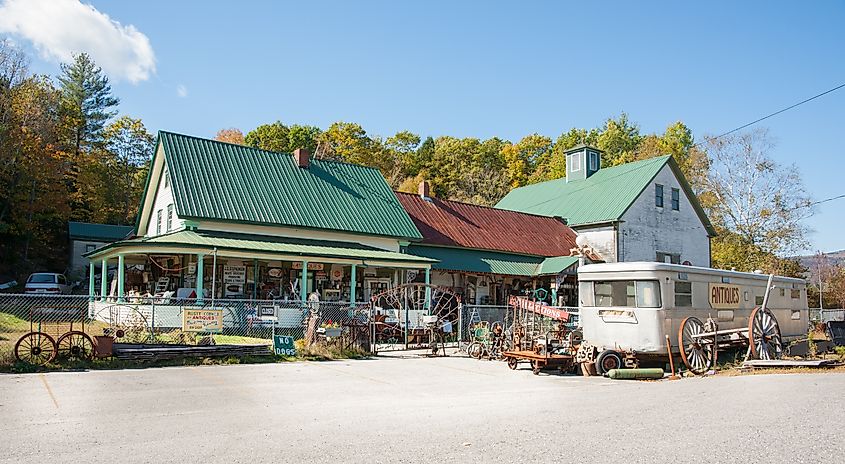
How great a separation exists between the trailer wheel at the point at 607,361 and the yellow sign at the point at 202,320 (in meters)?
→ 10.6

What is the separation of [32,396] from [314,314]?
1078 cm

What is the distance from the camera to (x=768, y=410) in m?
10.9

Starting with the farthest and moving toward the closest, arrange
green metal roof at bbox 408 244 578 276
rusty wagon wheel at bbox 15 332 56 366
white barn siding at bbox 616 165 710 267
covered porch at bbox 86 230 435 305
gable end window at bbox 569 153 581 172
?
1. gable end window at bbox 569 153 581 172
2. white barn siding at bbox 616 165 710 267
3. green metal roof at bbox 408 244 578 276
4. covered porch at bbox 86 230 435 305
5. rusty wagon wheel at bbox 15 332 56 366

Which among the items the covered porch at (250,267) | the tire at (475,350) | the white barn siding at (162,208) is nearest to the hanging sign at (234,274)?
the covered porch at (250,267)

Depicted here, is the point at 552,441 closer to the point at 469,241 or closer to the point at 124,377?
the point at 124,377

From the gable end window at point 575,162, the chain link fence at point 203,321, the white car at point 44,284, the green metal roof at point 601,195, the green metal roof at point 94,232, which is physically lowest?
the chain link fence at point 203,321

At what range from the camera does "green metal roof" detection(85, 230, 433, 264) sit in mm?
23938

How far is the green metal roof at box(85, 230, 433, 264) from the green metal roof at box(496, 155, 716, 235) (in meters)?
13.9

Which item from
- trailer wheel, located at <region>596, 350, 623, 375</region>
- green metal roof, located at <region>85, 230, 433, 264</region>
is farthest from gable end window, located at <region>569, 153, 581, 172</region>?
trailer wheel, located at <region>596, 350, 623, 375</region>

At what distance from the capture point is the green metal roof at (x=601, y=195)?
39.6 m

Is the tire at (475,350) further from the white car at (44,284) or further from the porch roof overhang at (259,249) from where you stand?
the white car at (44,284)

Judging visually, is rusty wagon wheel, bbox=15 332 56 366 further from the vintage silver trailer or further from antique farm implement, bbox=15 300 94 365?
the vintage silver trailer

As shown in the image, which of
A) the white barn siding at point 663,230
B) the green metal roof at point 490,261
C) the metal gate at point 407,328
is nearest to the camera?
the metal gate at point 407,328

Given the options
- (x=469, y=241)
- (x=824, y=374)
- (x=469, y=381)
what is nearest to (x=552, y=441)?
(x=469, y=381)
